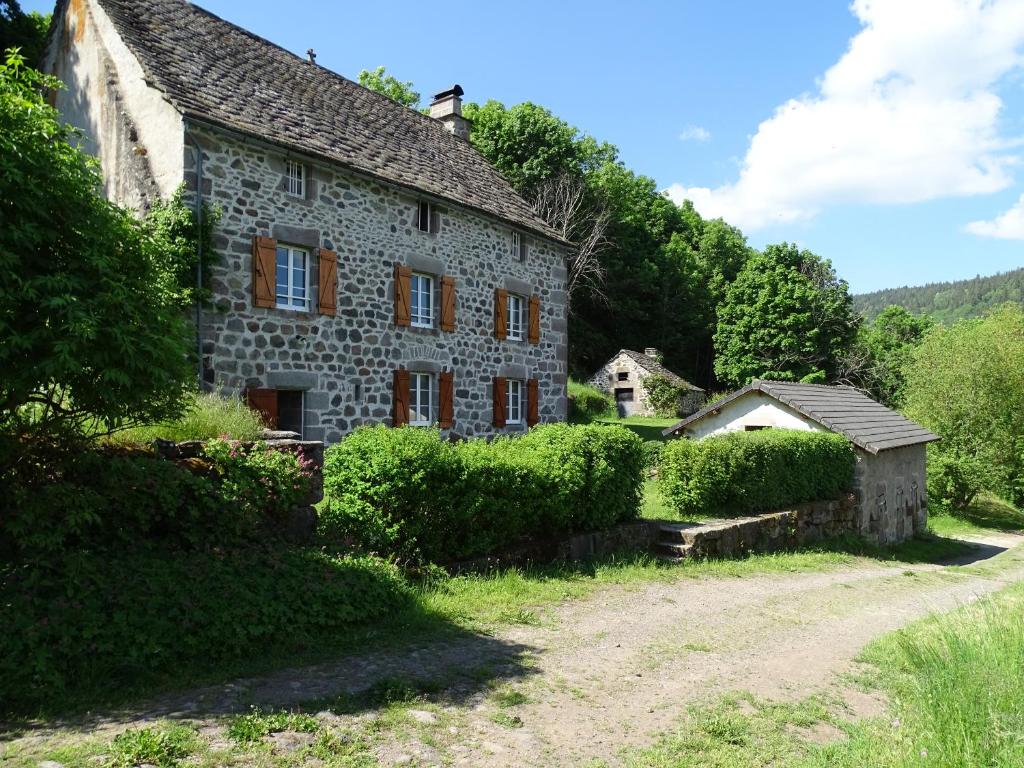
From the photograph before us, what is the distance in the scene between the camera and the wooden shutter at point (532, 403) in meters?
17.6

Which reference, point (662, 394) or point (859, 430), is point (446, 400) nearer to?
point (859, 430)

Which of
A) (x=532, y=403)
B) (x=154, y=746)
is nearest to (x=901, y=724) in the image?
(x=154, y=746)

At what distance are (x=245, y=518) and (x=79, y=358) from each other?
7.11ft

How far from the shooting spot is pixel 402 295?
14.2m

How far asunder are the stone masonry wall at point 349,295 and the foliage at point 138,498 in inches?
214

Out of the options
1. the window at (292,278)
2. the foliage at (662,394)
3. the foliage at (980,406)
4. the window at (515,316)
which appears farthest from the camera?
the foliage at (662,394)

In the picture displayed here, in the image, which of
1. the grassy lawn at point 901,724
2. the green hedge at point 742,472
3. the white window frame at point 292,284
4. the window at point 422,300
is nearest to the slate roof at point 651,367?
the green hedge at point 742,472

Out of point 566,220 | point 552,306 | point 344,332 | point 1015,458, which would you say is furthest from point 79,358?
point 1015,458

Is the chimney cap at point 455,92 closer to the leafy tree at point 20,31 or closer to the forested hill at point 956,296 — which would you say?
the leafy tree at point 20,31

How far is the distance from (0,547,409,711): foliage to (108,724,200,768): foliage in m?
0.71

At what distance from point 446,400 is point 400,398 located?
138cm

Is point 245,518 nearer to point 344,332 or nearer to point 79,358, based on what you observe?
point 79,358

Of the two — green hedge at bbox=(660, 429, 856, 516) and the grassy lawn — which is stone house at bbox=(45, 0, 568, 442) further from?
the grassy lawn

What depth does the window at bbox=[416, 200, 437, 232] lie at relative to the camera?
1483 cm
